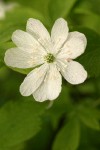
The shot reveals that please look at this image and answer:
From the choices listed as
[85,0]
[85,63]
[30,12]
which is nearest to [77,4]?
[85,0]

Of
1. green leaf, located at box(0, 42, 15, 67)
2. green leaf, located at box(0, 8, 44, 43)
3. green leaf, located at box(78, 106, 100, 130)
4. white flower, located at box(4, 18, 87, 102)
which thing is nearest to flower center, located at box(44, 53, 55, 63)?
white flower, located at box(4, 18, 87, 102)

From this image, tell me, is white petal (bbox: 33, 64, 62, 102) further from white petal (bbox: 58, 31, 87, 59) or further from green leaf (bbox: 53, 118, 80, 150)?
green leaf (bbox: 53, 118, 80, 150)

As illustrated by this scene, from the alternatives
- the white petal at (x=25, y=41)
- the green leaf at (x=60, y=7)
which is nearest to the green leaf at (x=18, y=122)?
the white petal at (x=25, y=41)

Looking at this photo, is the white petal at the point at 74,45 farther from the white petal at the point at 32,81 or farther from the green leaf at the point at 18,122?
the green leaf at the point at 18,122

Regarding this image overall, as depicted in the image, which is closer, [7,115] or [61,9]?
[7,115]

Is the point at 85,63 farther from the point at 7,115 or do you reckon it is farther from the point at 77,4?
the point at 77,4
